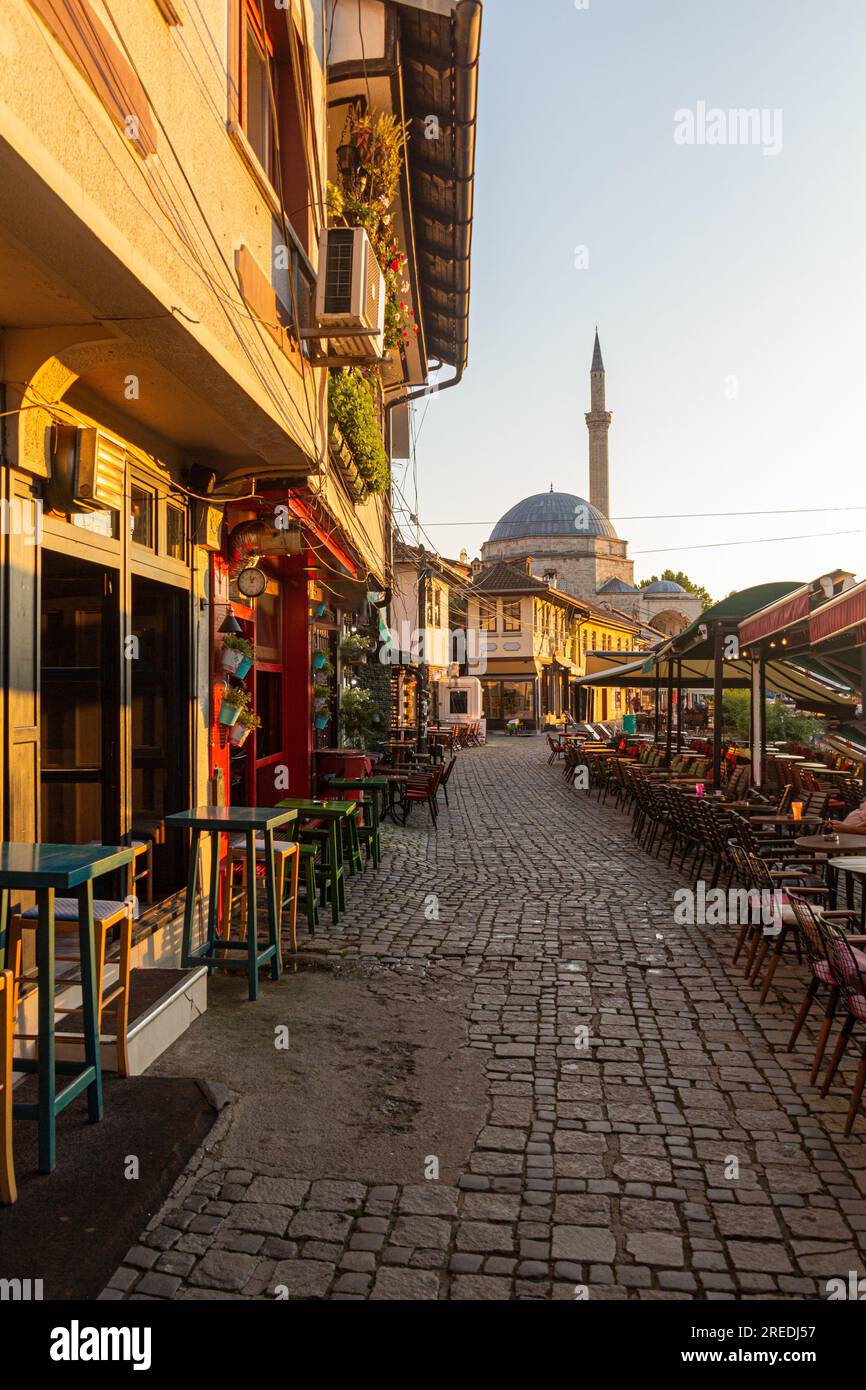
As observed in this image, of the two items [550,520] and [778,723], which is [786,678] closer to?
[778,723]

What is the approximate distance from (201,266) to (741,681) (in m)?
18.0

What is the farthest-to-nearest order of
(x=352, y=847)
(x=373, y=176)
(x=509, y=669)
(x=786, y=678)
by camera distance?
(x=509, y=669), (x=786, y=678), (x=352, y=847), (x=373, y=176)

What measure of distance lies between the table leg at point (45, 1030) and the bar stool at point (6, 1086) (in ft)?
0.57

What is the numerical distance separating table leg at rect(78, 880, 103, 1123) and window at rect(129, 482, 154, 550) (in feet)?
9.44

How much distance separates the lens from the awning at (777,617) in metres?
9.49

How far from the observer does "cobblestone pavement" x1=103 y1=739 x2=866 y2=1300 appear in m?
3.13

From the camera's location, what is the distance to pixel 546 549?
77.3 metres

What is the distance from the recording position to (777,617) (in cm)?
1036

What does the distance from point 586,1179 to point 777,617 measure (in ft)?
25.7

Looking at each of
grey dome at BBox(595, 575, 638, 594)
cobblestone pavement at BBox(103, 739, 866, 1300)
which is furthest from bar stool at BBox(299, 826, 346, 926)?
grey dome at BBox(595, 575, 638, 594)

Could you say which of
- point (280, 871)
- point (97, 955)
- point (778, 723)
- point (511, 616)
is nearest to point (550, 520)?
point (511, 616)

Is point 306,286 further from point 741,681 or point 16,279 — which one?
point 741,681

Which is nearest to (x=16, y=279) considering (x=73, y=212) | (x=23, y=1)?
(x=73, y=212)

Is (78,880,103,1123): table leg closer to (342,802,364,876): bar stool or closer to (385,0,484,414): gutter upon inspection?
(342,802,364,876): bar stool
